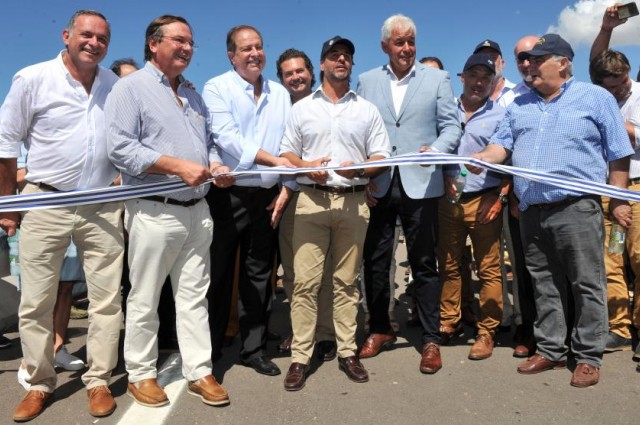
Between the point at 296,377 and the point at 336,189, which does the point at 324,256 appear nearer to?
the point at 336,189

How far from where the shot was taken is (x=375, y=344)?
4.54 m

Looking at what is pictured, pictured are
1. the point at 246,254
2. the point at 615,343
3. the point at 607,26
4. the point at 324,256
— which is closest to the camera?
the point at 324,256

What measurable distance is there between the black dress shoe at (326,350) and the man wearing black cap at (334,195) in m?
0.26

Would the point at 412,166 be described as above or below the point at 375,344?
above

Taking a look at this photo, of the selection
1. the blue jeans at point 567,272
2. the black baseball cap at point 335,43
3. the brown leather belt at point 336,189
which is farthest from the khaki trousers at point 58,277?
the blue jeans at point 567,272

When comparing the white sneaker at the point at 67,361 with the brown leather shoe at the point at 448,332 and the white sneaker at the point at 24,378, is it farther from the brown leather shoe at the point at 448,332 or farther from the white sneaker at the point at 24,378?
the brown leather shoe at the point at 448,332

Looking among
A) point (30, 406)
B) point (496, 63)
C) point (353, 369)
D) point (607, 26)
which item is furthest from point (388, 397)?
point (607, 26)

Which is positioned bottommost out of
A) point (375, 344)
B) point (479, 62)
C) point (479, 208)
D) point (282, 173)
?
point (375, 344)

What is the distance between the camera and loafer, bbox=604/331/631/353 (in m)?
4.54

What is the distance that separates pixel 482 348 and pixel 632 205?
1.75 m

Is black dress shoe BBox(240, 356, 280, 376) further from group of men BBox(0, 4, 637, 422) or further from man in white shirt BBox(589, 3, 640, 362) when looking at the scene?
man in white shirt BBox(589, 3, 640, 362)

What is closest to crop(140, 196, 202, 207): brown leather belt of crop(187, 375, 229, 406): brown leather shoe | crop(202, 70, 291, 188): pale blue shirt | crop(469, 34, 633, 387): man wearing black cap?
crop(202, 70, 291, 188): pale blue shirt

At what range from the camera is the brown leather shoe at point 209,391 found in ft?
11.7

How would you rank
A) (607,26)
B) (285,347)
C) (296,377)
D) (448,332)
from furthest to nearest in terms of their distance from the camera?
(607,26) < (448,332) < (285,347) < (296,377)
